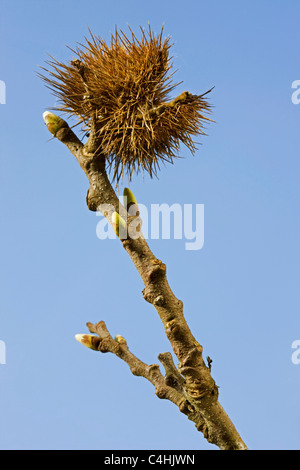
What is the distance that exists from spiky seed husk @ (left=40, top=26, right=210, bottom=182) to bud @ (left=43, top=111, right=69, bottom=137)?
0.19 feet

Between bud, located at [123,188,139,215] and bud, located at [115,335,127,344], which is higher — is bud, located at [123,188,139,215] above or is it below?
above

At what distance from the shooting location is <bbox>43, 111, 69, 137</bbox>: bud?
5.58 feet

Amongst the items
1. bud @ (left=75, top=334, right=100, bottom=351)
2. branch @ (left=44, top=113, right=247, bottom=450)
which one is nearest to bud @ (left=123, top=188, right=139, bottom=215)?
branch @ (left=44, top=113, right=247, bottom=450)

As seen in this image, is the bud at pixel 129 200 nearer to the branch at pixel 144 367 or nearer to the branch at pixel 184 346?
the branch at pixel 184 346

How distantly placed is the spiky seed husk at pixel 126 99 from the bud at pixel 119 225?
8.0 inches

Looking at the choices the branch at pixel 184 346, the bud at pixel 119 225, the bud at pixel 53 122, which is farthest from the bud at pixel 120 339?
the bud at pixel 53 122

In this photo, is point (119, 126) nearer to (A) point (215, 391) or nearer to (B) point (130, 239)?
(B) point (130, 239)

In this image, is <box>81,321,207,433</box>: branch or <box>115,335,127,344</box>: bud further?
<box>115,335,127,344</box>: bud

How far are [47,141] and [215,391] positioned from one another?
970 millimetres

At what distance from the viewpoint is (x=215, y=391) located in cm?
156

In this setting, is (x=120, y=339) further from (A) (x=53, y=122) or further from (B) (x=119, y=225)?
(A) (x=53, y=122)

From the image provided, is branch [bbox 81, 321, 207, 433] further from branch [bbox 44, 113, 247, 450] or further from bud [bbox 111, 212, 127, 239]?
bud [bbox 111, 212, 127, 239]

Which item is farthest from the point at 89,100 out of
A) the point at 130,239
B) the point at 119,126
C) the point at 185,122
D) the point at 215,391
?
the point at 215,391
